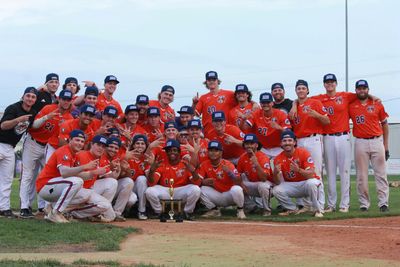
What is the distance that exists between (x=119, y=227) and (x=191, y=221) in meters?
1.69

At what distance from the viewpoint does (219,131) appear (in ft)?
38.9

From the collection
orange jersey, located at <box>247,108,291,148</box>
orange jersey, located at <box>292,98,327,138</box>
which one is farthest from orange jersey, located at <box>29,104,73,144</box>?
orange jersey, located at <box>292,98,327,138</box>

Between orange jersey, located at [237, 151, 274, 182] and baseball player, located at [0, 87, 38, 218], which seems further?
Answer: orange jersey, located at [237, 151, 274, 182]

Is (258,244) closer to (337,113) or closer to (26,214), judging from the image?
(26,214)

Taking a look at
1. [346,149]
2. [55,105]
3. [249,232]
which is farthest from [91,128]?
[346,149]

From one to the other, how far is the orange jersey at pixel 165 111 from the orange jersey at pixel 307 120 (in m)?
2.39

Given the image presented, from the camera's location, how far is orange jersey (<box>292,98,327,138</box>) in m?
11.9

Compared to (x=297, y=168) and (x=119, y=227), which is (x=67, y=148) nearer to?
(x=119, y=227)

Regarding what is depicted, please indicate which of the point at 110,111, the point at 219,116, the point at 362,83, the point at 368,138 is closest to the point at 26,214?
the point at 110,111

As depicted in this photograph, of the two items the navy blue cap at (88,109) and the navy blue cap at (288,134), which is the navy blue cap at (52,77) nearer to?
the navy blue cap at (88,109)

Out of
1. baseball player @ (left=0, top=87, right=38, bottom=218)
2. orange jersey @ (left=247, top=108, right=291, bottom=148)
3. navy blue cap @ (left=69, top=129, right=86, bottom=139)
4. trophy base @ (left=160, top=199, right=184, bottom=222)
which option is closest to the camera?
navy blue cap @ (left=69, top=129, right=86, bottom=139)

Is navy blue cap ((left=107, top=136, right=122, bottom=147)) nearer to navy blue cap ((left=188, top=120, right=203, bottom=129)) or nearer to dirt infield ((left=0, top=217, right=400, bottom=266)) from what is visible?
dirt infield ((left=0, top=217, right=400, bottom=266))

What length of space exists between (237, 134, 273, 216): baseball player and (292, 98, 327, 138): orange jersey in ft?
→ 2.90

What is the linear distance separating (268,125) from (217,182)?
1.54 m
